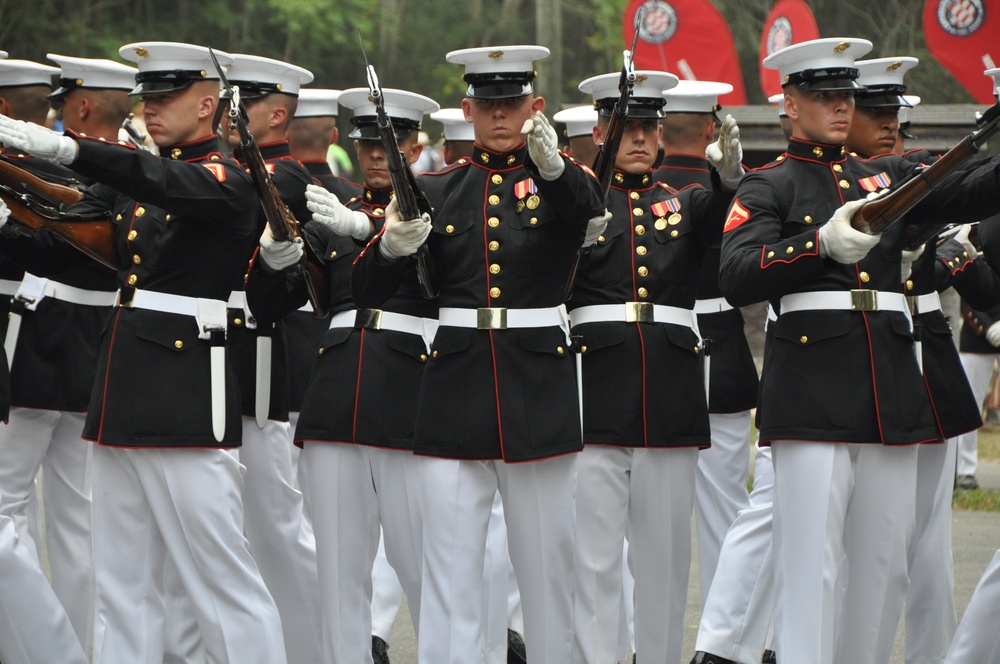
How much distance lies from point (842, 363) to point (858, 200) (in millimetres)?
526

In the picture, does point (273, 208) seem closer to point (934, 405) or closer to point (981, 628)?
point (934, 405)

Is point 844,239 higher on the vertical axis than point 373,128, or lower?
lower

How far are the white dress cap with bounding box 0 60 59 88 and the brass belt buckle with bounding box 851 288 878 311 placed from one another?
137 inches

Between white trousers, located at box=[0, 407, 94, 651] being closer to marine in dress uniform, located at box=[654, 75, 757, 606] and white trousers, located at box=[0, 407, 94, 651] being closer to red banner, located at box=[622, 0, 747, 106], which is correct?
marine in dress uniform, located at box=[654, 75, 757, 606]

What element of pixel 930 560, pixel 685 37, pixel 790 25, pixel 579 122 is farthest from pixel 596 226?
pixel 790 25

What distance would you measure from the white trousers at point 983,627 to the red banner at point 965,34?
236 inches

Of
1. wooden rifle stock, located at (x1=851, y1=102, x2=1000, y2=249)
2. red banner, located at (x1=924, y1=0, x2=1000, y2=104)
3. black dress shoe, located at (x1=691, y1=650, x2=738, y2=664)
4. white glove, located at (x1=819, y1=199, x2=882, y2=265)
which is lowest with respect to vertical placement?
black dress shoe, located at (x1=691, y1=650, x2=738, y2=664)

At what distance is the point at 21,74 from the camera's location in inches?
260

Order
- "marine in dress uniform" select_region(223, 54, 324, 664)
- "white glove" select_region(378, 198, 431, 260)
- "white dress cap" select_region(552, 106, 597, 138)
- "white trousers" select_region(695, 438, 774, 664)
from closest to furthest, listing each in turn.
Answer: "white glove" select_region(378, 198, 431, 260), "marine in dress uniform" select_region(223, 54, 324, 664), "white trousers" select_region(695, 438, 774, 664), "white dress cap" select_region(552, 106, 597, 138)

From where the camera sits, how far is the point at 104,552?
5059 millimetres

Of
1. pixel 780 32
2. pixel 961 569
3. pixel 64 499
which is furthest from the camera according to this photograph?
pixel 780 32

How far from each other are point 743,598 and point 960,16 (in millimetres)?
5908

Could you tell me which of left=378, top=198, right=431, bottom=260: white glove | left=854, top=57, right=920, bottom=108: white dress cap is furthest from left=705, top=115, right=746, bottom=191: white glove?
Answer: left=378, top=198, right=431, bottom=260: white glove

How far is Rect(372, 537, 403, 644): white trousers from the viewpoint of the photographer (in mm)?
6789
